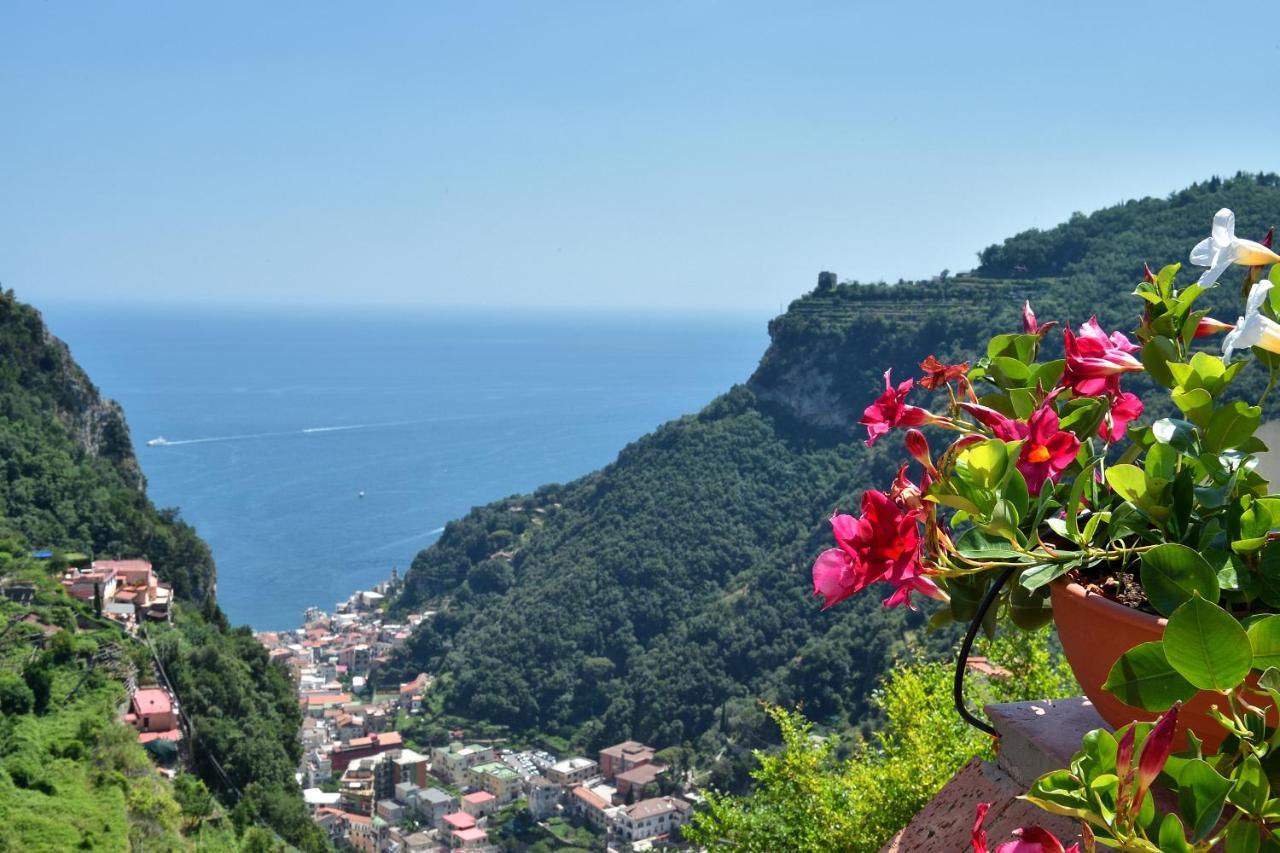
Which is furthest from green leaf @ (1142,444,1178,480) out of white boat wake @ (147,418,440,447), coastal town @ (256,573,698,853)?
white boat wake @ (147,418,440,447)

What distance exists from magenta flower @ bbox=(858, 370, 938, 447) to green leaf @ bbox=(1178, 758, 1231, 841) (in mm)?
351

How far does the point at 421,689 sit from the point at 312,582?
14.9 metres

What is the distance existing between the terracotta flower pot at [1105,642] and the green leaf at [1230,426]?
0.12m

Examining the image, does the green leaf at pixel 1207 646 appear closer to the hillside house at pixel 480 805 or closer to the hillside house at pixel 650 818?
the hillside house at pixel 650 818

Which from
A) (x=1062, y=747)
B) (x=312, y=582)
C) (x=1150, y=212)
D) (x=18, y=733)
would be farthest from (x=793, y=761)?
(x=312, y=582)

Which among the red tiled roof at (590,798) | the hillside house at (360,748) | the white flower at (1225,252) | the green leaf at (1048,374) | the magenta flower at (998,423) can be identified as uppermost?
the white flower at (1225,252)

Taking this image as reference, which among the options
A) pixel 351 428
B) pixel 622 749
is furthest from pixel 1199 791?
pixel 351 428

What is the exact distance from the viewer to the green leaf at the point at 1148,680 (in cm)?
51

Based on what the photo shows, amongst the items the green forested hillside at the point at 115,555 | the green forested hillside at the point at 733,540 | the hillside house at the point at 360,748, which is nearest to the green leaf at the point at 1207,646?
the green forested hillside at the point at 115,555

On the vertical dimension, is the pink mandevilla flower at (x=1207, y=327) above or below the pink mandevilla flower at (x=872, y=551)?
above

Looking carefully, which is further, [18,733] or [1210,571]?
[18,733]

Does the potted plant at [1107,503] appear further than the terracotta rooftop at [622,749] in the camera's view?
No

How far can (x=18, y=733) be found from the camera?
9.58 metres

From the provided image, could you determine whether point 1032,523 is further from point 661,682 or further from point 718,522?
point 718,522
